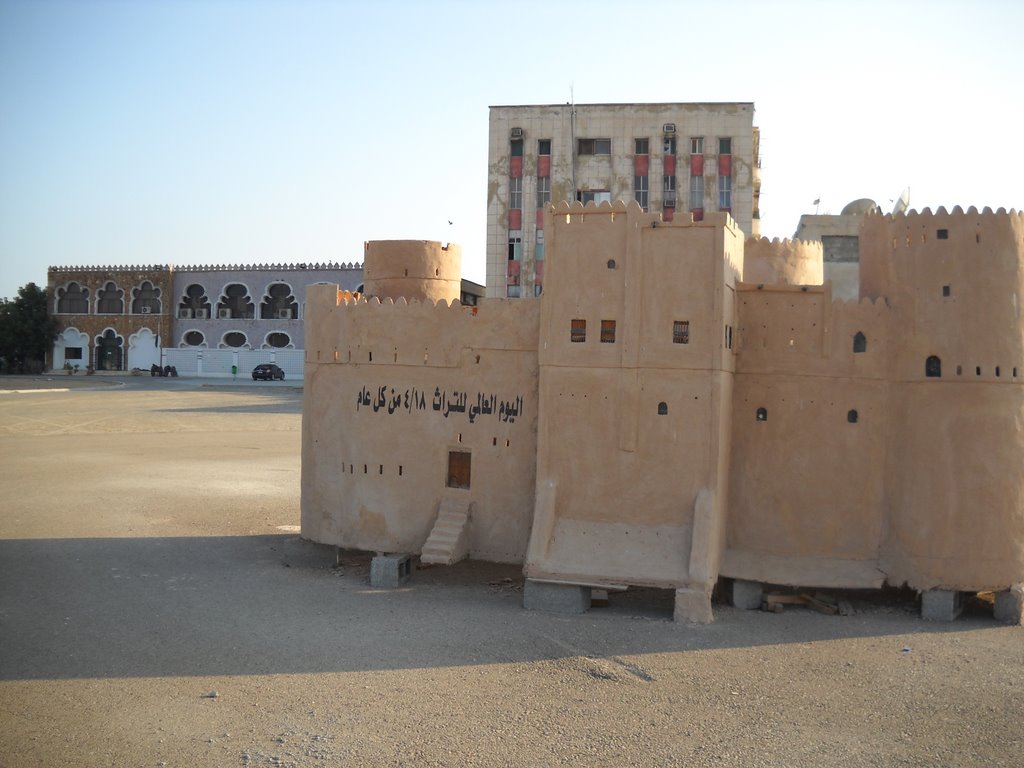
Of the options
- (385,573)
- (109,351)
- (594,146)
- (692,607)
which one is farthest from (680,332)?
(109,351)

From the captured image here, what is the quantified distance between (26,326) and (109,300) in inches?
230

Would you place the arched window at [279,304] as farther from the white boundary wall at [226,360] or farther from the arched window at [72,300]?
the arched window at [72,300]

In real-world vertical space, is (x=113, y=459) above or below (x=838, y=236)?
below

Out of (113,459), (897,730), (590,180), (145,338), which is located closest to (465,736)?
(897,730)

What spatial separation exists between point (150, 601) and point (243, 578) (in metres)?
1.80

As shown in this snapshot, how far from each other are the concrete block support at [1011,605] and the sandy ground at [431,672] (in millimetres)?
321

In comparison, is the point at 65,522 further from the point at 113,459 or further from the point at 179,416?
the point at 179,416

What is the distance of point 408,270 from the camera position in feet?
58.5

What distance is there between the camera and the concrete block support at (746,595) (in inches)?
550

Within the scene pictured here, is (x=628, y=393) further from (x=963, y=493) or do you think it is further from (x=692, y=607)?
(x=963, y=493)

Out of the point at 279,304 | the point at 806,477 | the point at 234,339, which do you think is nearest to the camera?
the point at 806,477

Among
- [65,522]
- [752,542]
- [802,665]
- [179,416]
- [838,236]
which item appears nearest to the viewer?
[802,665]

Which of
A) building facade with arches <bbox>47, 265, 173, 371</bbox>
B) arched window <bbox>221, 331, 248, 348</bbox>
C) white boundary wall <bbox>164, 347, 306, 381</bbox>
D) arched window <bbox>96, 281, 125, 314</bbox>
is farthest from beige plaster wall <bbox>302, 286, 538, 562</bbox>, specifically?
arched window <bbox>96, 281, 125, 314</bbox>

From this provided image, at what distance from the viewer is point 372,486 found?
15.8m
